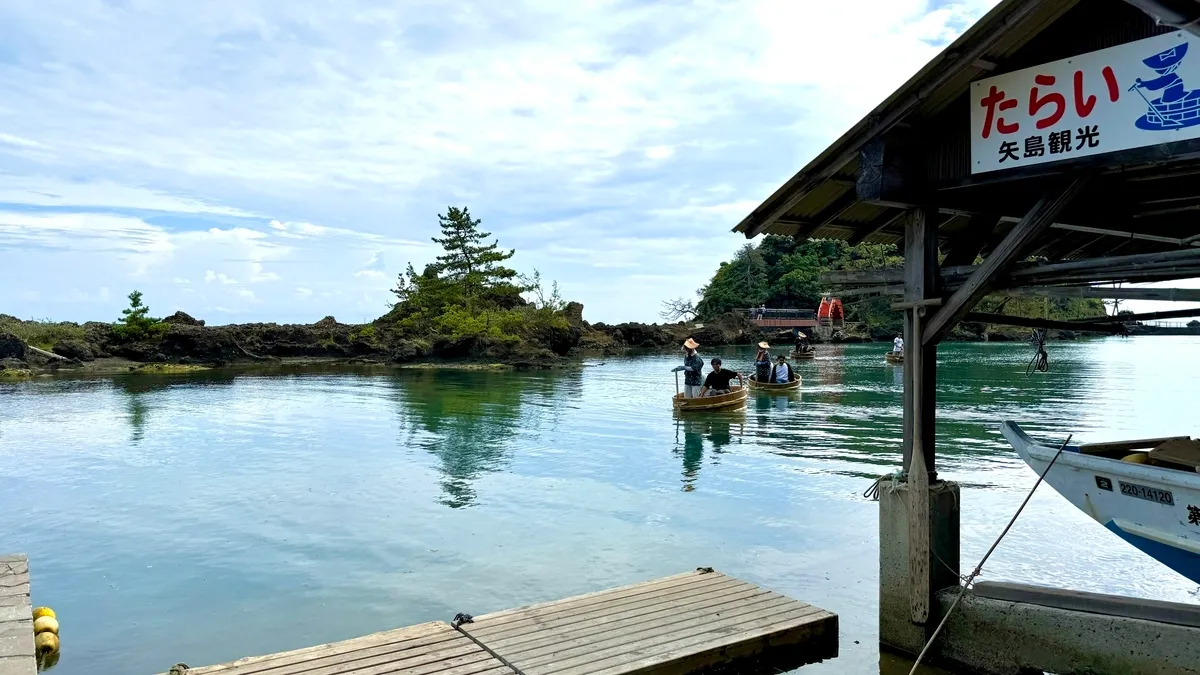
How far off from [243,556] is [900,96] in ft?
29.8

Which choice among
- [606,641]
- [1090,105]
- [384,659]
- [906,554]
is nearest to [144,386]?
[384,659]

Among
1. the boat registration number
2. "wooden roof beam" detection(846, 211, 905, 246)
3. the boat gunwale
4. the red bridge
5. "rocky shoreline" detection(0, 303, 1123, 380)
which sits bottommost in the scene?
the boat registration number

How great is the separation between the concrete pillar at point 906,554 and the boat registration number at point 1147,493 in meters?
1.18

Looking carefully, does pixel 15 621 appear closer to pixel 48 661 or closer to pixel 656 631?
pixel 48 661

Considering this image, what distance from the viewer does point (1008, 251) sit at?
5863 mm

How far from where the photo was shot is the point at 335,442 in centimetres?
2038

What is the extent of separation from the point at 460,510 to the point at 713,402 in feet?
37.9

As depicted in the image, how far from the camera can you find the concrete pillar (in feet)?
21.4

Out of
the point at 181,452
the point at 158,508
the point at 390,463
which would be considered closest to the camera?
the point at 158,508

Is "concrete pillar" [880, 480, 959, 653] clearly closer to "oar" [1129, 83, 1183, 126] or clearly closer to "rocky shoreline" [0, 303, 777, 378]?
"oar" [1129, 83, 1183, 126]

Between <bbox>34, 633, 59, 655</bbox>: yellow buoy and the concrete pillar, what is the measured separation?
23.2 ft

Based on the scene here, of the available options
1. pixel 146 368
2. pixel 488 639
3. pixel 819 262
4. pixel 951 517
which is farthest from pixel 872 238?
pixel 819 262

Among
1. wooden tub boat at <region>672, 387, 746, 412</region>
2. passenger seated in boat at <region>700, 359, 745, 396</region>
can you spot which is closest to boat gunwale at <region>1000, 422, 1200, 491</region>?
wooden tub boat at <region>672, 387, 746, 412</region>

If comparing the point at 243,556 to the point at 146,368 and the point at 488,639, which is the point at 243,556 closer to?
the point at 488,639
